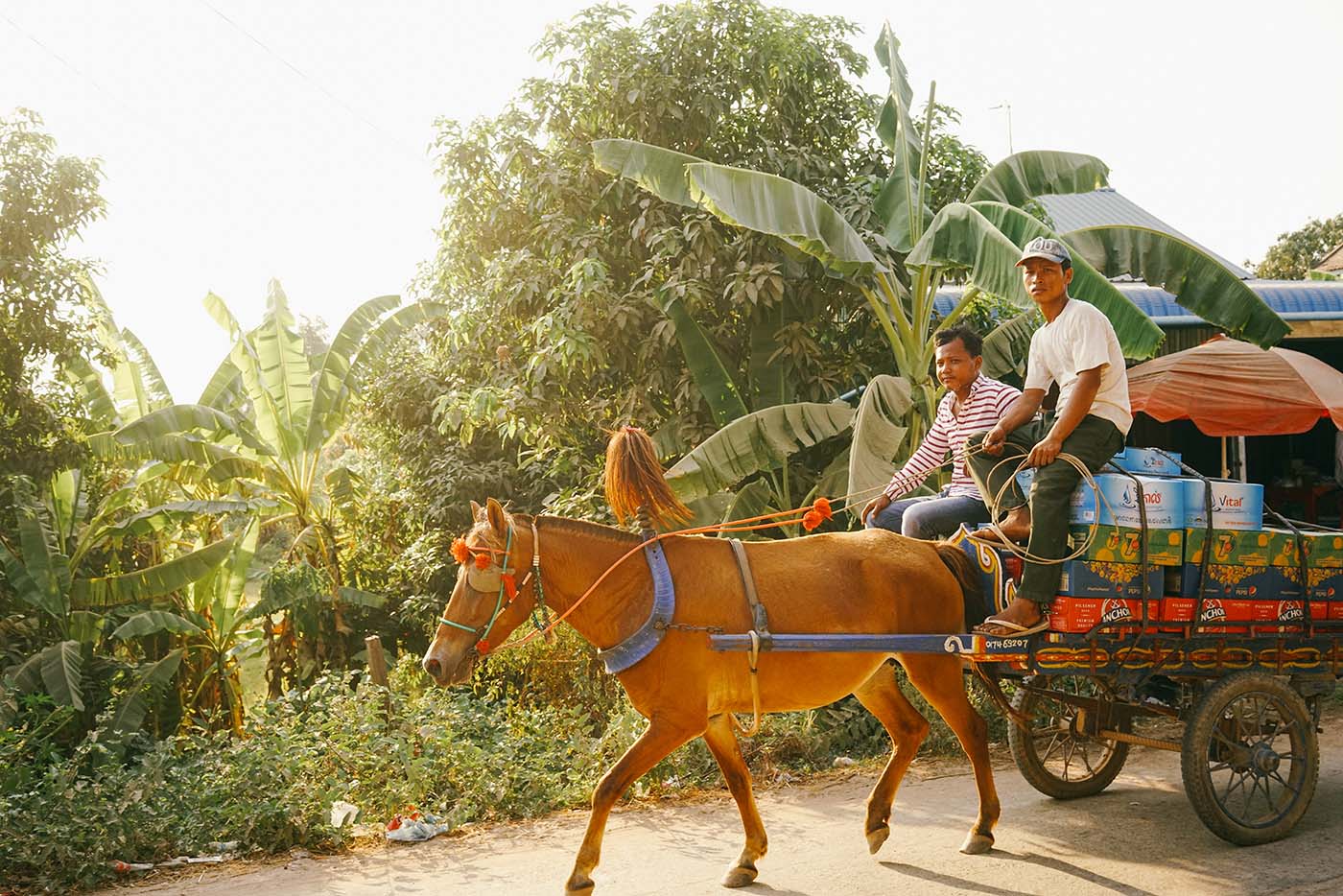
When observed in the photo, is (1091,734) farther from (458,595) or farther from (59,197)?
(59,197)

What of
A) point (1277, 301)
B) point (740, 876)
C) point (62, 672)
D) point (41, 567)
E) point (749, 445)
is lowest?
point (62, 672)

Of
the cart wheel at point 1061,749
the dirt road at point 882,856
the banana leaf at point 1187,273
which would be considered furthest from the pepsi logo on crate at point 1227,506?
the banana leaf at point 1187,273

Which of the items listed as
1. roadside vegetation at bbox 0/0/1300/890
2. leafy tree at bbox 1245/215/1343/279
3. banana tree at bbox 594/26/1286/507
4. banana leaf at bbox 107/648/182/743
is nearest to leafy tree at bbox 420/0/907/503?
roadside vegetation at bbox 0/0/1300/890

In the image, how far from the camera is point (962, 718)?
5.04 meters

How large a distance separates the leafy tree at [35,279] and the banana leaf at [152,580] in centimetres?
162

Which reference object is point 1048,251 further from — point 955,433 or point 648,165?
point 648,165

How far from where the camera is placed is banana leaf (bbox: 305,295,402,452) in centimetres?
1318

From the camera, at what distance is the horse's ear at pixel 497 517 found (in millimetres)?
4324

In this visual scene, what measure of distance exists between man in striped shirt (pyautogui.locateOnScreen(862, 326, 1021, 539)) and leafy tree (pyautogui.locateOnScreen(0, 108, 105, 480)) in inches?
338

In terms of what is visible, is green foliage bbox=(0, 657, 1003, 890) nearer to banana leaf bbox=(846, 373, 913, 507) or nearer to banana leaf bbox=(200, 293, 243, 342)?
banana leaf bbox=(846, 373, 913, 507)

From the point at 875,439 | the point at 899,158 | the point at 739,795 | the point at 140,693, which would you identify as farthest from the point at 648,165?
the point at 140,693

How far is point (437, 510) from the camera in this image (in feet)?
40.5

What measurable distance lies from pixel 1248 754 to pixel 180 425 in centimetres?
1082

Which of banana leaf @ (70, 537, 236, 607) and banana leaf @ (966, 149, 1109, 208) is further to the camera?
banana leaf @ (70, 537, 236, 607)
